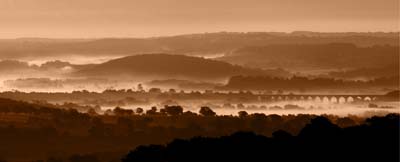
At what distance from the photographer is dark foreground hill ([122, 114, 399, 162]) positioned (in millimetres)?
69500

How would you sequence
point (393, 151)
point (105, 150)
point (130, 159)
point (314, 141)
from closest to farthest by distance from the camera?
point (393, 151) → point (314, 141) → point (130, 159) → point (105, 150)

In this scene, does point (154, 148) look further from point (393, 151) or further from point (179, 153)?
point (393, 151)

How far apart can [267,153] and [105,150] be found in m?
115

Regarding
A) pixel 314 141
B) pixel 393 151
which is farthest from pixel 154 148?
pixel 393 151

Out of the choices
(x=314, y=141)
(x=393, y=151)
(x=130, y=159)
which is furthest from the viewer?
(x=130, y=159)

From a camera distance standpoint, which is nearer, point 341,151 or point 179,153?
point 341,151

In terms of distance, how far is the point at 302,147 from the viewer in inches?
2854

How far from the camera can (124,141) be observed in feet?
648

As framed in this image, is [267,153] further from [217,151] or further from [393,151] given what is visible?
[393,151]

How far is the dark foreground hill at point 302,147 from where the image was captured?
69500 millimetres

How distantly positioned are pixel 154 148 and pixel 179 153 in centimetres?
456

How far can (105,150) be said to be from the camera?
18588 cm

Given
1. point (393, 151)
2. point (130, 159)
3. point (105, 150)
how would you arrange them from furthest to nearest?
point (105, 150) → point (130, 159) → point (393, 151)

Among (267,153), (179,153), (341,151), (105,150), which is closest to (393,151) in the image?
(341,151)
